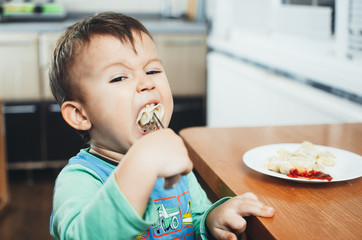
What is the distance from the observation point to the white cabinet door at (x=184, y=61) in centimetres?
325

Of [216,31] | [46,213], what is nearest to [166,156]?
[46,213]

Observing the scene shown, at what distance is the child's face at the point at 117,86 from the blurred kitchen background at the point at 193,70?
109 cm

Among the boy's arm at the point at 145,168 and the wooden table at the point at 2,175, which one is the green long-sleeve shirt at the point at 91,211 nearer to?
the boy's arm at the point at 145,168

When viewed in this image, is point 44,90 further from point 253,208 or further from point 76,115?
point 253,208

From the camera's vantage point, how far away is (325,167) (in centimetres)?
92

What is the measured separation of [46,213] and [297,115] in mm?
1476

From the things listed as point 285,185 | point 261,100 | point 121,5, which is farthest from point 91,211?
point 121,5

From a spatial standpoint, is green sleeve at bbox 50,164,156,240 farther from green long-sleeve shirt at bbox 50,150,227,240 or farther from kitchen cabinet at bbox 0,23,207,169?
kitchen cabinet at bbox 0,23,207,169

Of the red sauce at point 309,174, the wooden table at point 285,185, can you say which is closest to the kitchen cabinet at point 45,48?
the wooden table at point 285,185

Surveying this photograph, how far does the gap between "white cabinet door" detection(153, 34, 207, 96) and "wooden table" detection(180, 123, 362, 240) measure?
2.09 meters

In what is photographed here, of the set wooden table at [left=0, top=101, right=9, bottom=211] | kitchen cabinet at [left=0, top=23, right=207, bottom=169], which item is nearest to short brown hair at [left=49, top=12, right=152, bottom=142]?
wooden table at [left=0, top=101, right=9, bottom=211]

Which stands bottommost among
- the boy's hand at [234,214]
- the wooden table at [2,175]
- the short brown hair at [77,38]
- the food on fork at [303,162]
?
the wooden table at [2,175]

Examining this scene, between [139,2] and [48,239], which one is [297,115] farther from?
[139,2]

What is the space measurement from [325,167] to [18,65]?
259cm
